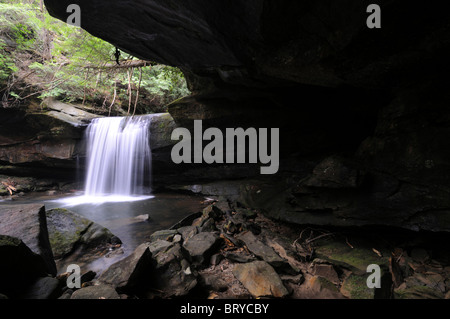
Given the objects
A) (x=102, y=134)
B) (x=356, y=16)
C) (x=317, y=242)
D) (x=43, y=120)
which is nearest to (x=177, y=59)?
(x=356, y=16)

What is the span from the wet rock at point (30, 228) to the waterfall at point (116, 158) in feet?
21.3

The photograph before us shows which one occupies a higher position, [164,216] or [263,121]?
[263,121]

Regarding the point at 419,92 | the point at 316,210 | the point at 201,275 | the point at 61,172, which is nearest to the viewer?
the point at 201,275

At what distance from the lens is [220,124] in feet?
24.4

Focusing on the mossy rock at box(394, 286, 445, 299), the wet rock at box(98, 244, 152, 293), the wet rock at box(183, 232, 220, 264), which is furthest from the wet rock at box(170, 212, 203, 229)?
the mossy rock at box(394, 286, 445, 299)

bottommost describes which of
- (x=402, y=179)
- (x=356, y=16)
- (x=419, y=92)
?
(x=402, y=179)

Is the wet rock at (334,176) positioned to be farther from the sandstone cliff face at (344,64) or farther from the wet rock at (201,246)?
the wet rock at (201,246)

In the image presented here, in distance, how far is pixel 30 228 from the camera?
121 inches

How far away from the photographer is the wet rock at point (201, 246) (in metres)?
3.34

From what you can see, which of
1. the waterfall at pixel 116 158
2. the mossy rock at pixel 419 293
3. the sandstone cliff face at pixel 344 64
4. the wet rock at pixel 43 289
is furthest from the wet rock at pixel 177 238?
the waterfall at pixel 116 158

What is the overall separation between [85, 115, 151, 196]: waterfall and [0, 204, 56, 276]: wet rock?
649 cm

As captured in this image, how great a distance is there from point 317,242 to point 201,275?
240 centimetres

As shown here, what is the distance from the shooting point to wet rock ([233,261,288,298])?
8.30 ft
